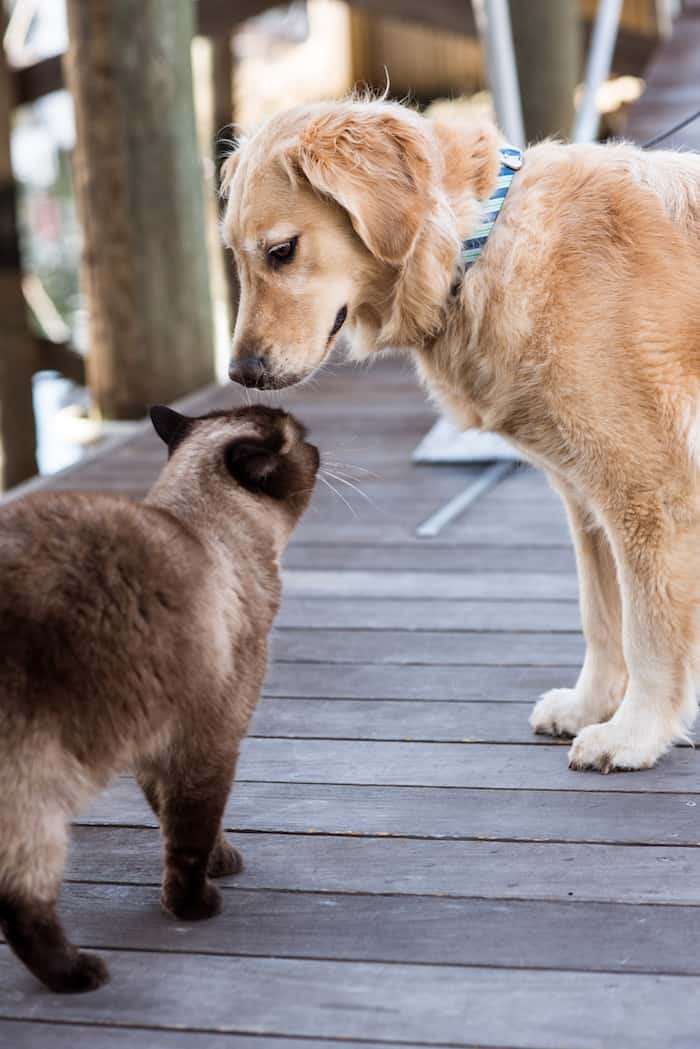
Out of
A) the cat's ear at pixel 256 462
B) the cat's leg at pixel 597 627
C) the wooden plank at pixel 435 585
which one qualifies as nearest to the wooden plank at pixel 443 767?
the cat's leg at pixel 597 627

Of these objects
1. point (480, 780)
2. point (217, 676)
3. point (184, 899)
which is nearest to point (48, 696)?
point (217, 676)

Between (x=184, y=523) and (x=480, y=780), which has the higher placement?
(x=184, y=523)

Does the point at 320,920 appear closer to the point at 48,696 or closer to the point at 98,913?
the point at 98,913

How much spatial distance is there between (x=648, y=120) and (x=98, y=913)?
5543 mm

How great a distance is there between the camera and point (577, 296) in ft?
8.18

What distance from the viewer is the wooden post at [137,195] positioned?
5504 millimetres

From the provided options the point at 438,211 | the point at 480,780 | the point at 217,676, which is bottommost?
→ the point at 480,780

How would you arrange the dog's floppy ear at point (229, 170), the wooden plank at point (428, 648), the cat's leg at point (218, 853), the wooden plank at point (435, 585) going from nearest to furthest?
the cat's leg at point (218, 853) → the dog's floppy ear at point (229, 170) → the wooden plank at point (428, 648) → the wooden plank at point (435, 585)

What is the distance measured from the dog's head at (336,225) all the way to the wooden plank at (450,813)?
800 millimetres

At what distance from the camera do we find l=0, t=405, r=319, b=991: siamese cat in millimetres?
1793

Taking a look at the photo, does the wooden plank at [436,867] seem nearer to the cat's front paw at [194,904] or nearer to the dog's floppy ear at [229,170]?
the cat's front paw at [194,904]

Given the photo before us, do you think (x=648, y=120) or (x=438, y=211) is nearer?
(x=438, y=211)

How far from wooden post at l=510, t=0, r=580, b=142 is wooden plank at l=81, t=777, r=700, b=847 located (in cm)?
378

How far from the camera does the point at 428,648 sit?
3270mm
